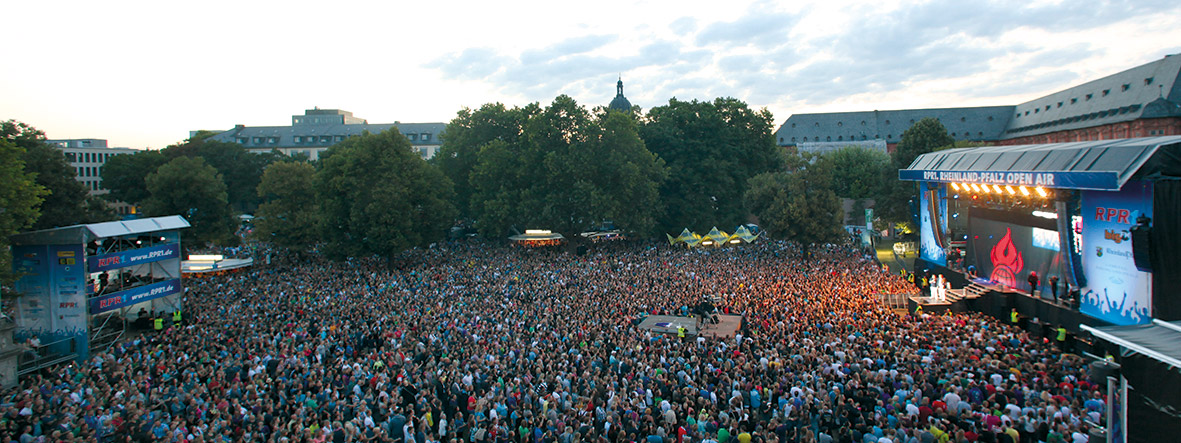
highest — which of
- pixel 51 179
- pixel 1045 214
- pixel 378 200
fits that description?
pixel 51 179

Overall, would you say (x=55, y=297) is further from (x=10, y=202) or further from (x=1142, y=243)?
(x=1142, y=243)

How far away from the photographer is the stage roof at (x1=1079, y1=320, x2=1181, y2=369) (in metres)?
7.87

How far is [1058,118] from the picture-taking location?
68188 millimetres

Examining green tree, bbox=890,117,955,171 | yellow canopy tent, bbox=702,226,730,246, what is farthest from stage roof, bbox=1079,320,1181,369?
green tree, bbox=890,117,955,171

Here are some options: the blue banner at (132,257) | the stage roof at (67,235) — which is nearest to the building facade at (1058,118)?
the blue banner at (132,257)

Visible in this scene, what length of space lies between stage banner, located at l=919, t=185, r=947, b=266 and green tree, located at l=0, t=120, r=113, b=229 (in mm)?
35911

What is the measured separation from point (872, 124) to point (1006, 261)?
246 feet

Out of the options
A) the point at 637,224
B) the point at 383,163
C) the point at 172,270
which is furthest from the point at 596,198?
the point at 172,270

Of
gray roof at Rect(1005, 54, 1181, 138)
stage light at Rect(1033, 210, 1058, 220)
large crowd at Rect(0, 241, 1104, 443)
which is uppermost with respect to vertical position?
gray roof at Rect(1005, 54, 1181, 138)

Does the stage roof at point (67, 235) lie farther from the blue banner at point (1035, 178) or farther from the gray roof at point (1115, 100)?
the gray roof at point (1115, 100)

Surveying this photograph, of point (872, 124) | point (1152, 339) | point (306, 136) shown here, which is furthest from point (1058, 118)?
point (306, 136)

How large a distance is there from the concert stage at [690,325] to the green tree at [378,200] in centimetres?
1610

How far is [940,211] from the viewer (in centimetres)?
2577

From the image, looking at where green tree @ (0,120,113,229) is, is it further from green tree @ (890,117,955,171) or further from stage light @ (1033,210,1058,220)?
green tree @ (890,117,955,171)
